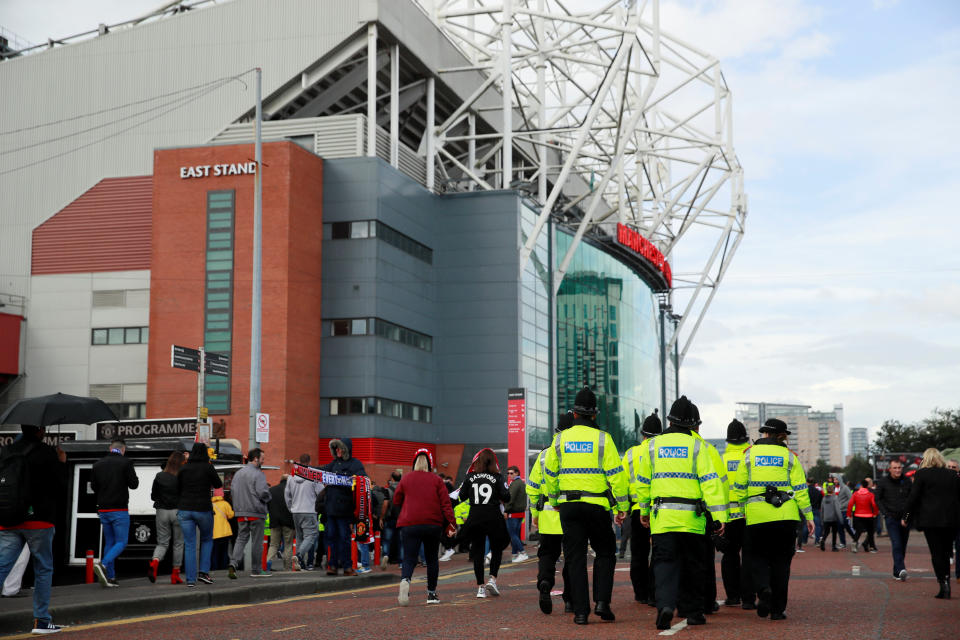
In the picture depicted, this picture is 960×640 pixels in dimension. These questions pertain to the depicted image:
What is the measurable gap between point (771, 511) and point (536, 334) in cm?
4441

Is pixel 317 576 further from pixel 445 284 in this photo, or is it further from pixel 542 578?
pixel 445 284

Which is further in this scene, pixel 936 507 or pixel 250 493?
pixel 250 493

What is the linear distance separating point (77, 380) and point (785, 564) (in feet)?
145

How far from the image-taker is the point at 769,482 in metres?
11.0

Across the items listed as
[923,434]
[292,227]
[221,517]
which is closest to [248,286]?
[292,227]

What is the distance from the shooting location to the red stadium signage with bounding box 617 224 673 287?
65188 mm

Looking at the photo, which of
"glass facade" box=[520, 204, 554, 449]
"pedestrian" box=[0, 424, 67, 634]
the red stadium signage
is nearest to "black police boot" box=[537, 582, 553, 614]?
"pedestrian" box=[0, 424, 67, 634]

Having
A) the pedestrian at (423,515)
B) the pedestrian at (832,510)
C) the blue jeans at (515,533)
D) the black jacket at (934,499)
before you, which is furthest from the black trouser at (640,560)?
the pedestrian at (832,510)

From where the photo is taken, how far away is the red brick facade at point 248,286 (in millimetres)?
44500

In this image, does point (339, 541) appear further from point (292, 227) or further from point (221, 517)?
point (292, 227)

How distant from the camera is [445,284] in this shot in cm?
5306

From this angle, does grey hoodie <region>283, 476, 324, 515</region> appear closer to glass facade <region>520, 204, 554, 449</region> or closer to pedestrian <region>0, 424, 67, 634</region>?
pedestrian <region>0, 424, 67, 634</region>

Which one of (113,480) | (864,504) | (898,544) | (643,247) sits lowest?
(898,544)

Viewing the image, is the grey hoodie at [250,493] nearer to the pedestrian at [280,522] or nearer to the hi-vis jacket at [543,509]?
the pedestrian at [280,522]
